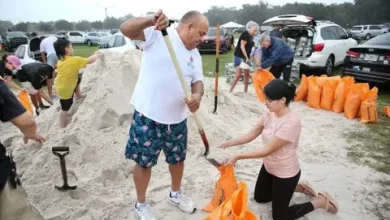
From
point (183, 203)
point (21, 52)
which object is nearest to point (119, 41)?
point (21, 52)

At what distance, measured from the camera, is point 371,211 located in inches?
110

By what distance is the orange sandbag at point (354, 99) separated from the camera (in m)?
5.31

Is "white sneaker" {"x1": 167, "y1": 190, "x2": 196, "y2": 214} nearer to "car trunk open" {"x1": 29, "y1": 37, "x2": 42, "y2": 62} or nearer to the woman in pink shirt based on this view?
the woman in pink shirt

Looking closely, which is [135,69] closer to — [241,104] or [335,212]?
[241,104]

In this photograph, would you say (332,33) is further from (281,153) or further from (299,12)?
(299,12)

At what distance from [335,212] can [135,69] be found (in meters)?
3.18

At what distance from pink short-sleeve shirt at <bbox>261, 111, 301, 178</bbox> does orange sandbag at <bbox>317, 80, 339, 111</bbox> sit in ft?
12.8

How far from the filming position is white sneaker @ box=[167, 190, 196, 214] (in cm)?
272

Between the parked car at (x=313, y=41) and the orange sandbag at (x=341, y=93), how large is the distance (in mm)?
2863

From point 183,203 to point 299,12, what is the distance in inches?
2149

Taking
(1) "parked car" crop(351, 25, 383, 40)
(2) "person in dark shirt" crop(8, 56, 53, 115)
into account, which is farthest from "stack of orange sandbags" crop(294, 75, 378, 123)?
(1) "parked car" crop(351, 25, 383, 40)

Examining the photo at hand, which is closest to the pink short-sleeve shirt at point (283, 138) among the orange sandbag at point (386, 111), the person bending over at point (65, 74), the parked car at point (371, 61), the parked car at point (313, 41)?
the person bending over at point (65, 74)

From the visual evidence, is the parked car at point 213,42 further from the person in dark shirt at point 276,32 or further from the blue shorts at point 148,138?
the blue shorts at point 148,138

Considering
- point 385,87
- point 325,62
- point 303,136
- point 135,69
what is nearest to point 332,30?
point 325,62
